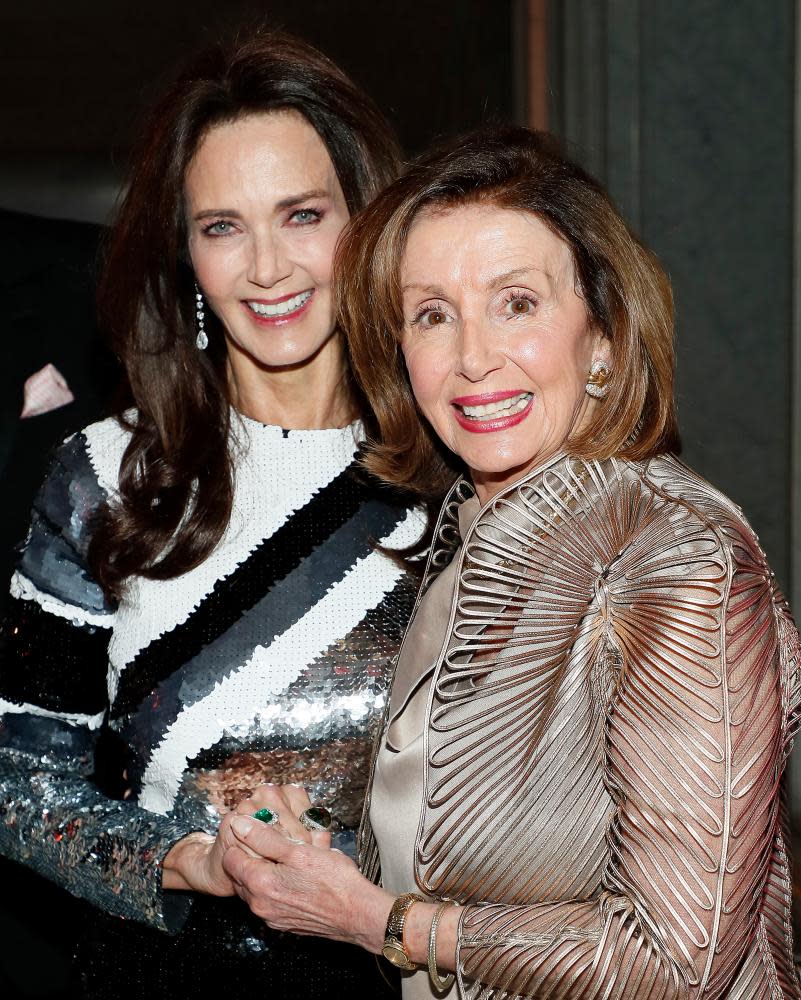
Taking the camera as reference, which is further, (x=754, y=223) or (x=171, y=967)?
(x=754, y=223)

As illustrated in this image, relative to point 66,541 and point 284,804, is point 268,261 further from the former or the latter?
point 284,804

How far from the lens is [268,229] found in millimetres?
1830

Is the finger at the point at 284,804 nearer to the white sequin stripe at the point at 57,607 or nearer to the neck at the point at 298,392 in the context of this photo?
the white sequin stripe at the point at 57,607

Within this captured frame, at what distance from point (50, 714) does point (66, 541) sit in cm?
27

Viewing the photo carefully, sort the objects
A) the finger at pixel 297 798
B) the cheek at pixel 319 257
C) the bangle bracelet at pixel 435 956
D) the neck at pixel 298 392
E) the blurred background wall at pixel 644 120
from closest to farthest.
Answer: the bangle bracelet at pixel 435 956, the finger at pixel 297 798, the cheek at pixel 319 257, the neck at pixel 298 392, the blurred background wall at pixel 644 120

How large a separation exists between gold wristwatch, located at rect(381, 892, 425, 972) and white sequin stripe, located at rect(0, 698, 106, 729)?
2.39 ft

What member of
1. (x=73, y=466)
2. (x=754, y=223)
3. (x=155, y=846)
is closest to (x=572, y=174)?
(x=73, y=466)

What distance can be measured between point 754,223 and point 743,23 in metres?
0.51

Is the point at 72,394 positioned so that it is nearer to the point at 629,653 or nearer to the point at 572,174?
the point at 572,174

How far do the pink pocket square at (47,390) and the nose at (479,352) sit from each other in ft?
4.48

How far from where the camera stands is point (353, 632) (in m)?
1.79

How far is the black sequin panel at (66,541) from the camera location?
6.00ft

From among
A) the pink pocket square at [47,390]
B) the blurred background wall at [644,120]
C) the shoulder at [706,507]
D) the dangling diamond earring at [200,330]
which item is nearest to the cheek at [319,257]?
the dangling diamond earring at [200,330]

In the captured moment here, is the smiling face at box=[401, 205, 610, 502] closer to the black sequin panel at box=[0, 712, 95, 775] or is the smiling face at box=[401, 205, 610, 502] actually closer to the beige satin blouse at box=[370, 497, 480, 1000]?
the beige satin blouse at box=[370, 497, 480, 1000]
